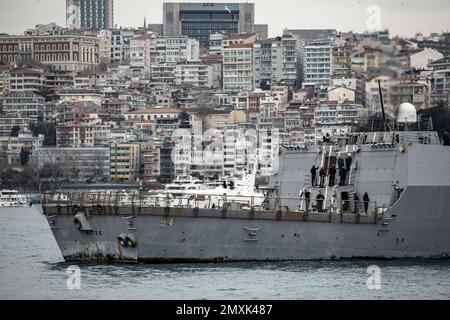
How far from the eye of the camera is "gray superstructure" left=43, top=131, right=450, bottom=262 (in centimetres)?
4506

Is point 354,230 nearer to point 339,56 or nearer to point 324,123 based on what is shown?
point 324,123

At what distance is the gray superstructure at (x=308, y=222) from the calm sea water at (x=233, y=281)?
53 cm

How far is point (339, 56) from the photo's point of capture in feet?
620

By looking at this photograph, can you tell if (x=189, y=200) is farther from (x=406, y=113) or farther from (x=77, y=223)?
(x=406, y=113)

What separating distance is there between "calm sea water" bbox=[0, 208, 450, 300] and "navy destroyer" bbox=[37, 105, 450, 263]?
54 cm

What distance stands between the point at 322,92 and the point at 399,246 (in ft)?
483

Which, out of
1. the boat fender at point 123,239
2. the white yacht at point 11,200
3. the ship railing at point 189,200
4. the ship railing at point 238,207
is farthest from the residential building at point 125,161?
the boat fender at point 123,239

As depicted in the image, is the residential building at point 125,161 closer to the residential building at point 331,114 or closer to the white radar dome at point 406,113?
the residential building at point 331,114

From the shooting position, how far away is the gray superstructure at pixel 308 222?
4506cm

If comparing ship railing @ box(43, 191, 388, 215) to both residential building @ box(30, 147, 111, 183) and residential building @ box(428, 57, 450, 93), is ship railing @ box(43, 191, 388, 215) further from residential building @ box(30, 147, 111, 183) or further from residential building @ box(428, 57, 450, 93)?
residential building @ box(30, 147, 111, 183)

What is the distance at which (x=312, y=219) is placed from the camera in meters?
45.6

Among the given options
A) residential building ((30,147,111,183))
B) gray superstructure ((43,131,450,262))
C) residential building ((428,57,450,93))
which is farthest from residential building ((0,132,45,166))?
gray superstructure ((43,131,450,262))

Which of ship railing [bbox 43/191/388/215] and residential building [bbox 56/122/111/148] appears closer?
ship railing [bbox 43/191/388/215]
